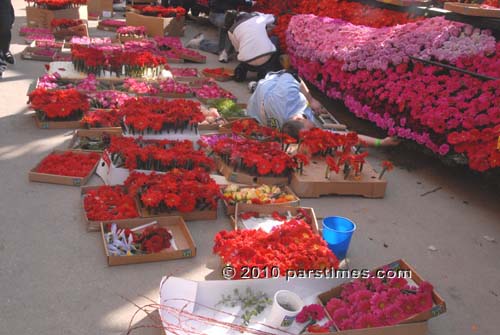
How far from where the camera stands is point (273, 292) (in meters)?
2.94

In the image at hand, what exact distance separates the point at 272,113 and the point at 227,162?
1197 mm

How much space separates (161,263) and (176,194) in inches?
24.3

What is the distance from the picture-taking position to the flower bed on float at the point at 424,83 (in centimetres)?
448

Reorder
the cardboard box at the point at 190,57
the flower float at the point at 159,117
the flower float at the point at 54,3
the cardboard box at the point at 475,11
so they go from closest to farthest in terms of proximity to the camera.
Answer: the flower float at the point at 159,117
the cardboard box at the point at 475,11
the cardboard box at the point at 190,57
the flower float at the point at 54,3

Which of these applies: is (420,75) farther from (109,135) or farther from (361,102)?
(109,135)

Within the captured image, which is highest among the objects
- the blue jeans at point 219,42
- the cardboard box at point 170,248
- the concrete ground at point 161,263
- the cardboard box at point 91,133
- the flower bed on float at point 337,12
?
the flower bed on float at point 337,12

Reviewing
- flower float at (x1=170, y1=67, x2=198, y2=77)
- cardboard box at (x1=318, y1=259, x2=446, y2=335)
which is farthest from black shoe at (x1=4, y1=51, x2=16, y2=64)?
cardboard box at (x1=318, y1=259, x2=446, y2=335)

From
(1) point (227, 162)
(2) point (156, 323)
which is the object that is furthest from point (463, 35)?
(2) point (156, 323)

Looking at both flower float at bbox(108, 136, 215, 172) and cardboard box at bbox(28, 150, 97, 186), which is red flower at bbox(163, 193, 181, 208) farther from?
A: cardboard box at bbox(28, 150, 97, 186)

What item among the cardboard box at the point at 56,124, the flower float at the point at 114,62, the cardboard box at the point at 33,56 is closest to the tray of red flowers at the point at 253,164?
the cardboard box at the point at 56,124

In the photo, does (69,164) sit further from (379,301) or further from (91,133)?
(379,301)

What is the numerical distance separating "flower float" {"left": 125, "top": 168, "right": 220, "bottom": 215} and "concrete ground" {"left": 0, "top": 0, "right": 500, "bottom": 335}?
207mm

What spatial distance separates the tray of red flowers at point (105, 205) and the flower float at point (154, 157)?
0.88 feet

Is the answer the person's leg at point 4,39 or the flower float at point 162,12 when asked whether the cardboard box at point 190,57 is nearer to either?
the flower float at point 162,12
